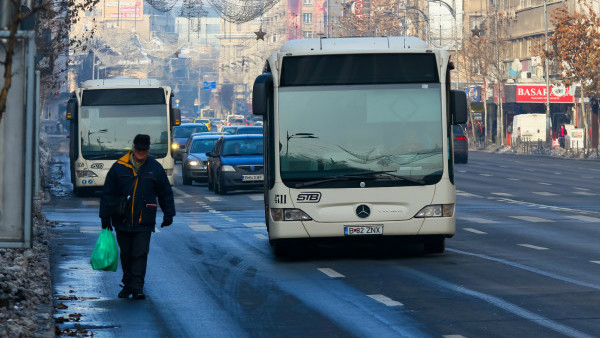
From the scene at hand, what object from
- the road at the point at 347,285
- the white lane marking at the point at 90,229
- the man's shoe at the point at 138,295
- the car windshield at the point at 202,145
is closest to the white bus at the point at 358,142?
the road at the point at 347,285

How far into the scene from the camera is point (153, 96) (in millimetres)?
34312

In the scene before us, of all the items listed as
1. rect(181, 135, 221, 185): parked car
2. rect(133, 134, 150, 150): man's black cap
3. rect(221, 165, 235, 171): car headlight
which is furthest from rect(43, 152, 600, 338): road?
rect(181, 135, 221, 185): parked car

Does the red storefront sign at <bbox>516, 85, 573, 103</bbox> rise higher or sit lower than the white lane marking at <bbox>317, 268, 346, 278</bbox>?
higher

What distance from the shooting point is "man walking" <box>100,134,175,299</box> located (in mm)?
12938

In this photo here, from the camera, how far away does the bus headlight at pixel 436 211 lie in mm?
16234

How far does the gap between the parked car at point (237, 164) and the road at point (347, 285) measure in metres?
9.11

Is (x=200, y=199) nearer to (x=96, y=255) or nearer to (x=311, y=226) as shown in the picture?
(x=311, y=226)

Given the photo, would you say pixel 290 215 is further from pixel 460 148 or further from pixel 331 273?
pixel 460 148

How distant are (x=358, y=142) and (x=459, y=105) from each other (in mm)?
1289

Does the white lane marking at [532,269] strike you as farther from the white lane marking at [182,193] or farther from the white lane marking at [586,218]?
the white lane marking at [182,193]

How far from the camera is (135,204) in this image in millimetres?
12930

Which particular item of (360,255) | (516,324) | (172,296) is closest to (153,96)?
(360,255)

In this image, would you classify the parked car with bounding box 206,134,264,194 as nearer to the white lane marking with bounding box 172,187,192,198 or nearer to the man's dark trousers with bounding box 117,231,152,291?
the white lane marking with bounding box 172,187,192,198

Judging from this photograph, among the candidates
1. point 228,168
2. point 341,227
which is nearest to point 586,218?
point 341,227
